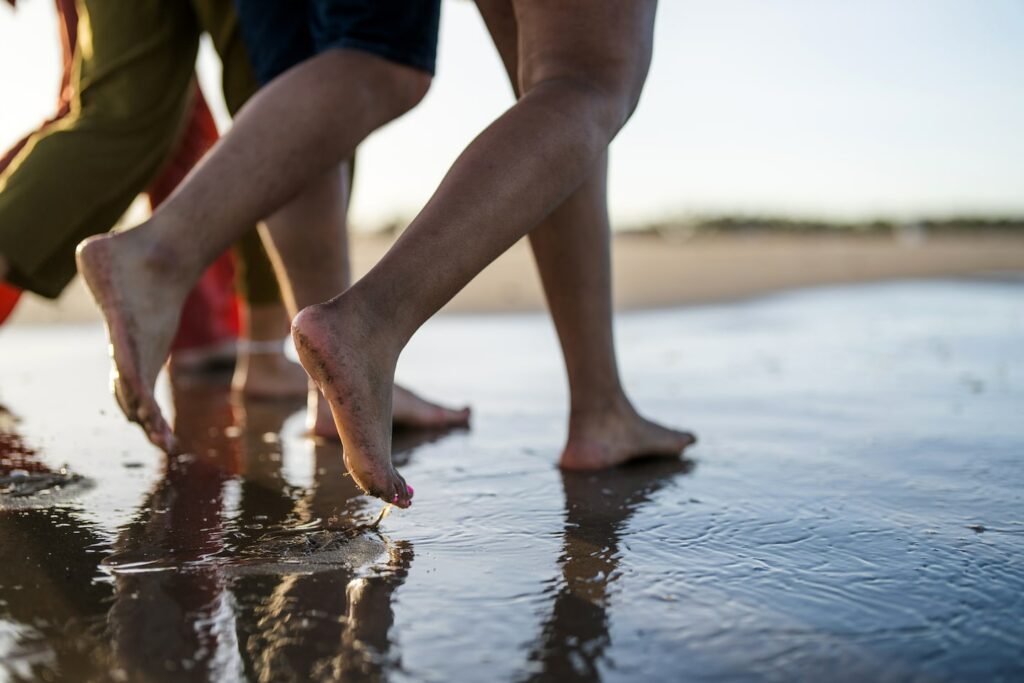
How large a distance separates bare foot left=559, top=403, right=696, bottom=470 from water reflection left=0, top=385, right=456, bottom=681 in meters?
0.40

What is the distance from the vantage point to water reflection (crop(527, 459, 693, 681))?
0.89 metres

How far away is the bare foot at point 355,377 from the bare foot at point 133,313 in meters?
0.46

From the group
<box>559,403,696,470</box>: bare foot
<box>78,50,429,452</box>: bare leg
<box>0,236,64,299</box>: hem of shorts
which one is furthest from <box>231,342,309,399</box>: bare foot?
<box>559,403,696,470</box>: bare foot

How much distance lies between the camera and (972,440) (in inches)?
74.0

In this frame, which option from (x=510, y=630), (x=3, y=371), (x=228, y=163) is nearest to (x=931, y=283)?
(x=3, y=371)

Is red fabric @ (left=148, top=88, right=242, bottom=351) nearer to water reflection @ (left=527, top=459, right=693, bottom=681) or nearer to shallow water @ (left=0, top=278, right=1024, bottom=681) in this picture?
shallow water @ (left=0, top=278, right=1024, bottom=681)

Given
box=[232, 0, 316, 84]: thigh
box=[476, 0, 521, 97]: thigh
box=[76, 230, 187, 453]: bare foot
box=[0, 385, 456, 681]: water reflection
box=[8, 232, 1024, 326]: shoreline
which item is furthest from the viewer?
box=[8, 232, 1024, 326]: shoreline

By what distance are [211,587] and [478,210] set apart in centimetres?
51

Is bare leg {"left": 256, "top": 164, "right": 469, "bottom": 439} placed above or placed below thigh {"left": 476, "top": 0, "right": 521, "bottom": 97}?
below

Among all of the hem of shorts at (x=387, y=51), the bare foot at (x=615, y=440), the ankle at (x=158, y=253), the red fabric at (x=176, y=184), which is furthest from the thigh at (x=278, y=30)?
the bare foot at (x=615, y=440)

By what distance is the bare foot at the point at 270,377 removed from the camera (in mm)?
2672

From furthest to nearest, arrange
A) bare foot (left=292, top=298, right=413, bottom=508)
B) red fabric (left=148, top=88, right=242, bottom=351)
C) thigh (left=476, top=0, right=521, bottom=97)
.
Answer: red fabric (left=148, top=88, right=242, bottom=351), thigh (left=476, top=0, right=521, bottom=97), bare foot (left=292, top=298, right=413, bottom=508)

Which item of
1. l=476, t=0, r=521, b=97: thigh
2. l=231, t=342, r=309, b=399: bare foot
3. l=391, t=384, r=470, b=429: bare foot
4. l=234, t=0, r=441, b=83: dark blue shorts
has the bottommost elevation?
l=391, t=384, r=470, b=429: bare foot

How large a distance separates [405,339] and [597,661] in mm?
475
